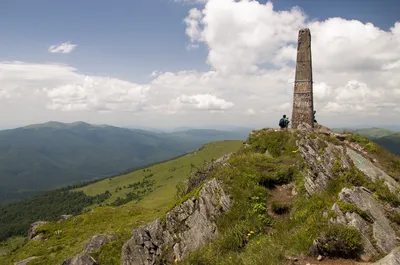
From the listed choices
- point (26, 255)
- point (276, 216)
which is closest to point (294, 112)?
point (276, 216)

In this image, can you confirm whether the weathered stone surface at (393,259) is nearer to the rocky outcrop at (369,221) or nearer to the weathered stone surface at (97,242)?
the rocky outcrop at (369,221)

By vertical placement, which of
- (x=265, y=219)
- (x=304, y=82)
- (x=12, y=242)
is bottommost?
(x=12, y=242)

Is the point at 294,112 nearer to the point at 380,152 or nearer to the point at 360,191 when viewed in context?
the point at 380,152

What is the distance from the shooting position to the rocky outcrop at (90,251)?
23.3m

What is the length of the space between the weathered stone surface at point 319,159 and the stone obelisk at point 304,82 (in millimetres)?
7620

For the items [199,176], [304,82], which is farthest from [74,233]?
[304,82]

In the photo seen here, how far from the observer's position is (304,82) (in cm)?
3125

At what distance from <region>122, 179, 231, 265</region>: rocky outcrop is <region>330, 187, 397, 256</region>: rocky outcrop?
24.4ft

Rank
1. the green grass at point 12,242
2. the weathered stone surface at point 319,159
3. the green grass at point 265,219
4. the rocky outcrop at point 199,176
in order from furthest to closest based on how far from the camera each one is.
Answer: the green grass at point 12,242 < the rocky outcrop at point 199,176 < the weathered stone surface at point 319,159 < the green grass at point 265,219

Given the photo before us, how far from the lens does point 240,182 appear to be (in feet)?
64.5

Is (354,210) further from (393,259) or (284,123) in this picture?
(284,123)

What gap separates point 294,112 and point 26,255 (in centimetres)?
4275

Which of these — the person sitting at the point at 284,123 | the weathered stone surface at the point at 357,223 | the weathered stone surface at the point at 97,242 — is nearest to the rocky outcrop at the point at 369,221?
the weathered stone surface at the point at 357,223

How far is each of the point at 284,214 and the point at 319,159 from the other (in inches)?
235
